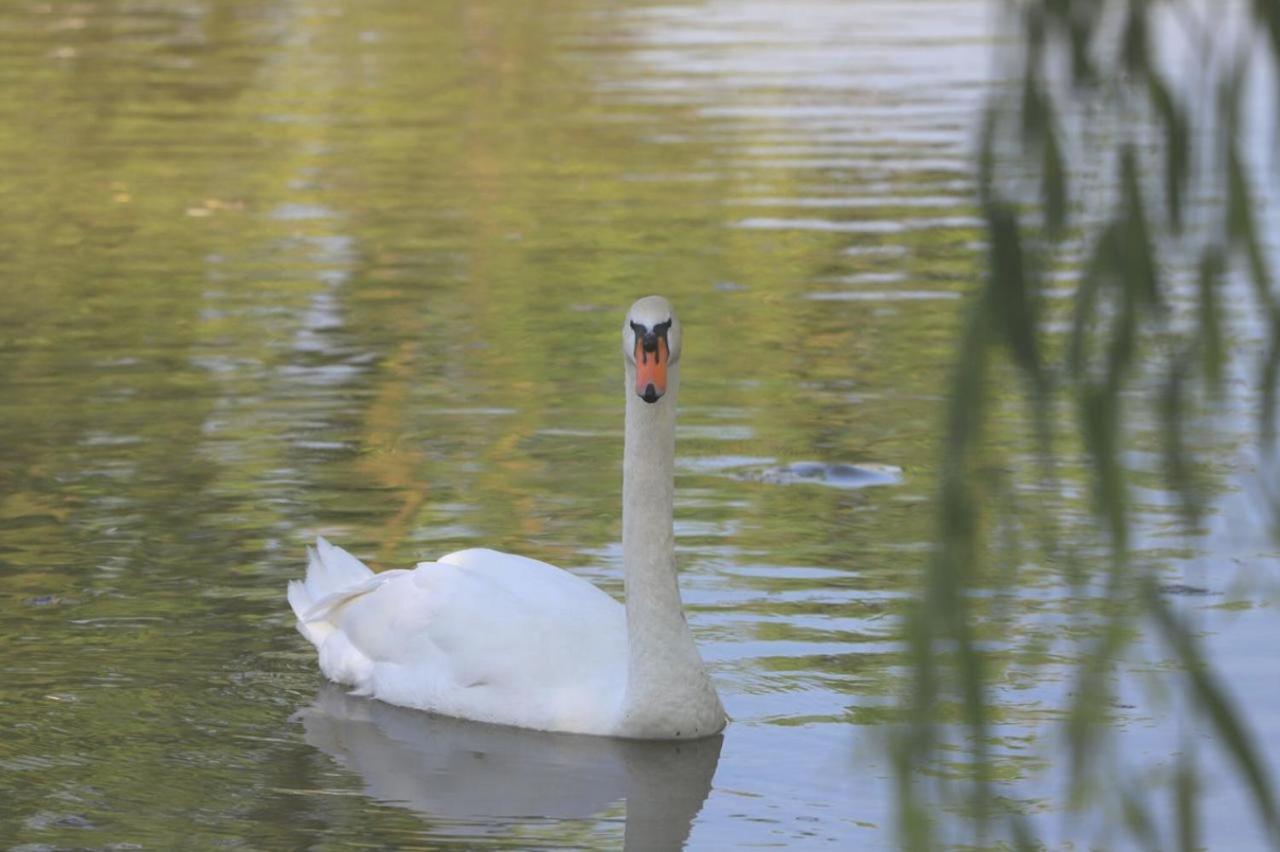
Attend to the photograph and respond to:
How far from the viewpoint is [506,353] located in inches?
531

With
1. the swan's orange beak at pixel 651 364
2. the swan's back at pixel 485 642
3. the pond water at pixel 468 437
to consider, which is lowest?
the pond water at pixel 468 437

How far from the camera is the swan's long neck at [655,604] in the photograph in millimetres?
7570

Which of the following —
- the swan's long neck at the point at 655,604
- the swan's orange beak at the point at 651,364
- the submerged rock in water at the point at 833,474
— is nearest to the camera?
the swan's long neck at the point at 655,604

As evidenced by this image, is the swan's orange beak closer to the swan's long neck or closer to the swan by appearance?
the swan

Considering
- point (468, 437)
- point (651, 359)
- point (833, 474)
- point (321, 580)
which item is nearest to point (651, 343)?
point (651, 359)

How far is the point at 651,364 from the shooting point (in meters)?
7.73

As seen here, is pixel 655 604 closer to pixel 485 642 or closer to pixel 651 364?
pixel 485 642

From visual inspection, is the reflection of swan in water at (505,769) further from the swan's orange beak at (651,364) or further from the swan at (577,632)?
the swan's orange beak at (651,364)

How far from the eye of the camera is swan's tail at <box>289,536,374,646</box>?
27.7 feet

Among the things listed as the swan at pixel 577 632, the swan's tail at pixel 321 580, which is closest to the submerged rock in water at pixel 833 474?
the swan's tail at pixel 321 580

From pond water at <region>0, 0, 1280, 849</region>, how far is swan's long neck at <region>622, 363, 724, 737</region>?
12 cm

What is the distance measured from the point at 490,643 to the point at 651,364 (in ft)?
3.28

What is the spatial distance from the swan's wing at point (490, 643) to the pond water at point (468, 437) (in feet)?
0.37

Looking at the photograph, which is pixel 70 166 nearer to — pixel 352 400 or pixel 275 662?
pixel 352 400
